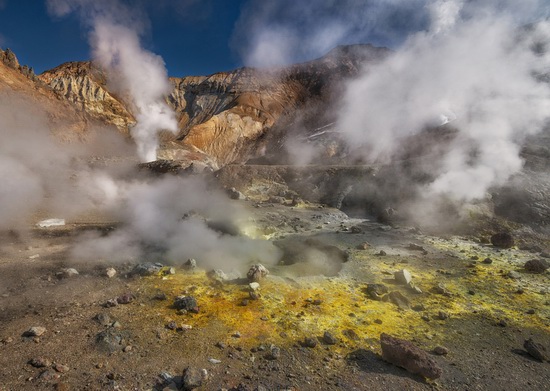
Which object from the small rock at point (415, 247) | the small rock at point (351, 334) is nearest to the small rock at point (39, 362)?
the small rock at point (351, 334)

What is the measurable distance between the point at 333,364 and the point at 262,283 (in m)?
2.50

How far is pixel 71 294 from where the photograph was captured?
5465 millimetres

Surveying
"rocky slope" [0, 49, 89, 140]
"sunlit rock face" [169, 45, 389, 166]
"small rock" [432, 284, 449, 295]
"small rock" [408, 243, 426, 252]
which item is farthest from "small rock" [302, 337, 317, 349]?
"sunlit rock face" [169, 45, 389, 166]

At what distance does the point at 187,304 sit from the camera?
525 centimetres

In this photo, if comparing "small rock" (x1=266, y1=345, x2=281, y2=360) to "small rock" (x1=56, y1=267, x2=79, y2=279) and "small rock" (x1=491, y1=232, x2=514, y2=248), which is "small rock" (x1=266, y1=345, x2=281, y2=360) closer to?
"small rock" (x1=56, y1=267, x2=79, y2=279)

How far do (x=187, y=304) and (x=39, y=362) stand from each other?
207 cm

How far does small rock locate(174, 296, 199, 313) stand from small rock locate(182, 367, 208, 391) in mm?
1442

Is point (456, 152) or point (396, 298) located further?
point (456, 152)

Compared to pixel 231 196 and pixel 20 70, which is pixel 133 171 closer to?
pixel 231 196

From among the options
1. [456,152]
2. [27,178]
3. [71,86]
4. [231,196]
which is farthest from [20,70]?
[456,152]

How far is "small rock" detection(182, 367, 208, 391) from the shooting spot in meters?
3.54

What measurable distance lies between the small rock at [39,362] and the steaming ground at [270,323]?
0.03m

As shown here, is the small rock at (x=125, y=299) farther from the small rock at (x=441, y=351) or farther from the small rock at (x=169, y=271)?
the small rock at (x=441, y=351)

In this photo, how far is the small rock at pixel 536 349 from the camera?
454cm
